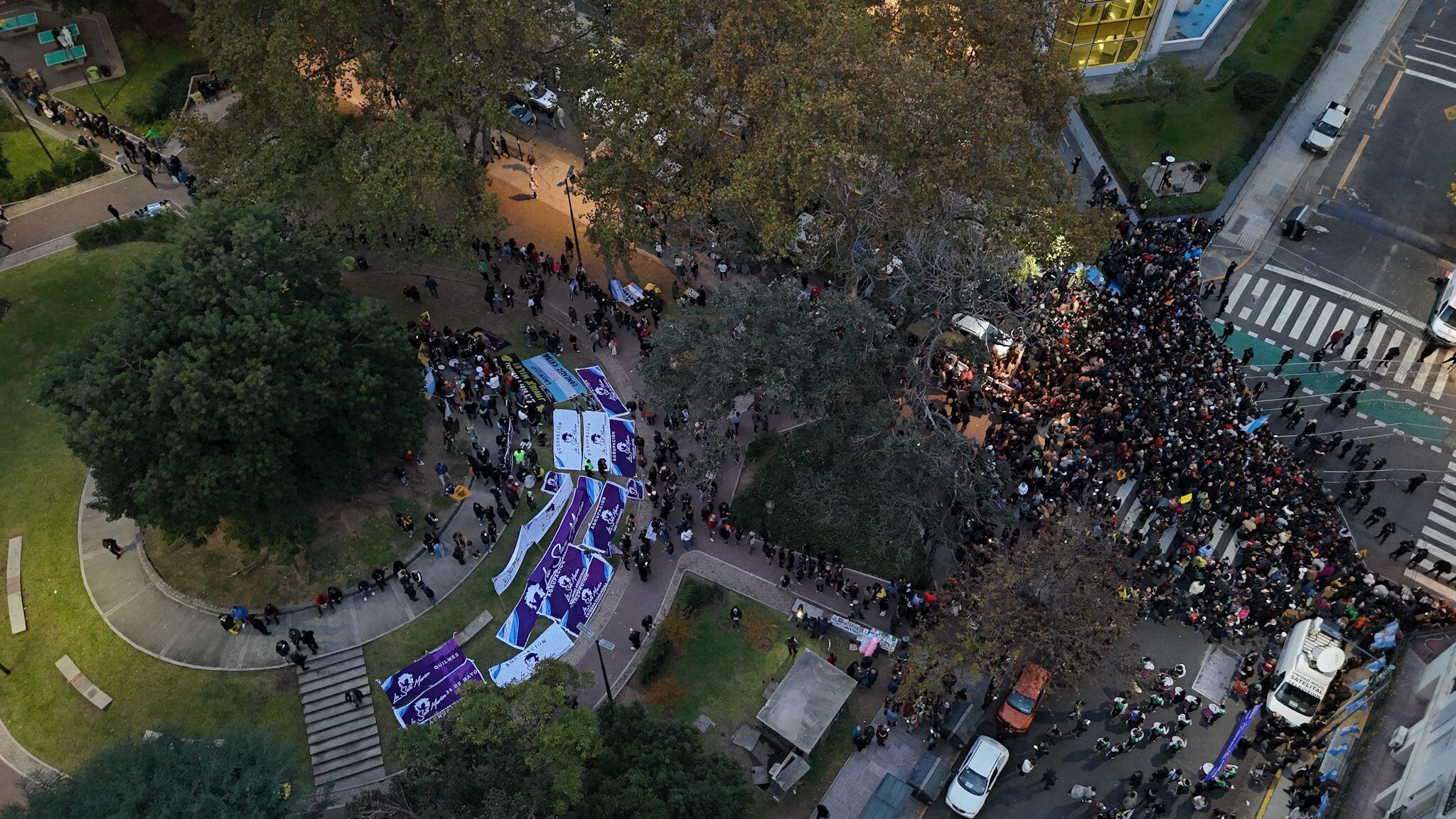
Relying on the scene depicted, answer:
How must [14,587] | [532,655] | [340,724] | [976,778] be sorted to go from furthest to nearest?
[14,587] → [532,655] → [340,724] → [976,778]

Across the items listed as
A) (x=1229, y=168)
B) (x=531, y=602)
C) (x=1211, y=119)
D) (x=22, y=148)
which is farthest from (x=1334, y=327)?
(x=22, y=148)

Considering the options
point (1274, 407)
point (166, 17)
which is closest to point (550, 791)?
point (1274, 407)

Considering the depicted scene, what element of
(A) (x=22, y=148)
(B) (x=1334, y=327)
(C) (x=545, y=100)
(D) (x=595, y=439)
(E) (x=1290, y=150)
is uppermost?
(E) (x=1290, y=150)

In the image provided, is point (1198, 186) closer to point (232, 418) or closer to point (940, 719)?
point (940, 719)

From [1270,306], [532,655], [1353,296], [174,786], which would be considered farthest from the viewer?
[1353,296]

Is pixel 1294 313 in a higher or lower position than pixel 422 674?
higher

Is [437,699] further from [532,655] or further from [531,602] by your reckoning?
[531,602]

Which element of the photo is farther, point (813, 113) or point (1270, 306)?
point (1270, 306)
